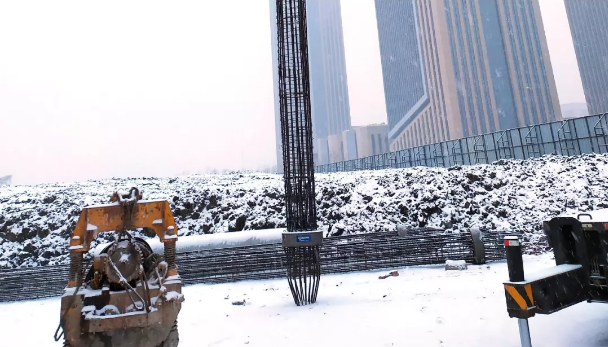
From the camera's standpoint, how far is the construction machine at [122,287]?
164 inches

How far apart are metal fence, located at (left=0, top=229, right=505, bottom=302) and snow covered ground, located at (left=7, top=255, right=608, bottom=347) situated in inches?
45.8

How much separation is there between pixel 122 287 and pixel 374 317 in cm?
464

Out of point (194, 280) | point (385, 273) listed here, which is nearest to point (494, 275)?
point (385, 273)

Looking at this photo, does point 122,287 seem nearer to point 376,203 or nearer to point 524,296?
point 524,296

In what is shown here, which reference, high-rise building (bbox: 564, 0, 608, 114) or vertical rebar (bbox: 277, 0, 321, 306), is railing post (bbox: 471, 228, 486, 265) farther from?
high-rise building (bbox: 564, 0, 608, 114)

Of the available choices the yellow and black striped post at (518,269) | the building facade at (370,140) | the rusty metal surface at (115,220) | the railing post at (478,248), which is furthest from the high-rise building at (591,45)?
the rusty metal surface at (115,220)

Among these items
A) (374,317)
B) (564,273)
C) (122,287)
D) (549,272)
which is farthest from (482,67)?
(122,287)

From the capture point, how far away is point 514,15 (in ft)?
286

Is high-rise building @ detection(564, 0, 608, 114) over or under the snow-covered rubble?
over

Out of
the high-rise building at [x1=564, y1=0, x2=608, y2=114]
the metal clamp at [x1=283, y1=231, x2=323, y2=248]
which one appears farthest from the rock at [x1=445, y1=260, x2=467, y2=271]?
the high-rise building at [x1=564, y1=0, x2=608, y2=114]

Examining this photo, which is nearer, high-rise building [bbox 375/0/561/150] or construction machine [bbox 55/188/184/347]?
construction machine [bbox 55/188/184/347]

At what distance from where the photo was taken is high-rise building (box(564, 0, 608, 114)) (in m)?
130

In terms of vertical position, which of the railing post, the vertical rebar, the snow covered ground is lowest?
the snow covered ground

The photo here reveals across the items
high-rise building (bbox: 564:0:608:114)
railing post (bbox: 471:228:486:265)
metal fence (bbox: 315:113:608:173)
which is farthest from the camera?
high-rise building (bbox: 564:0:608:114)
